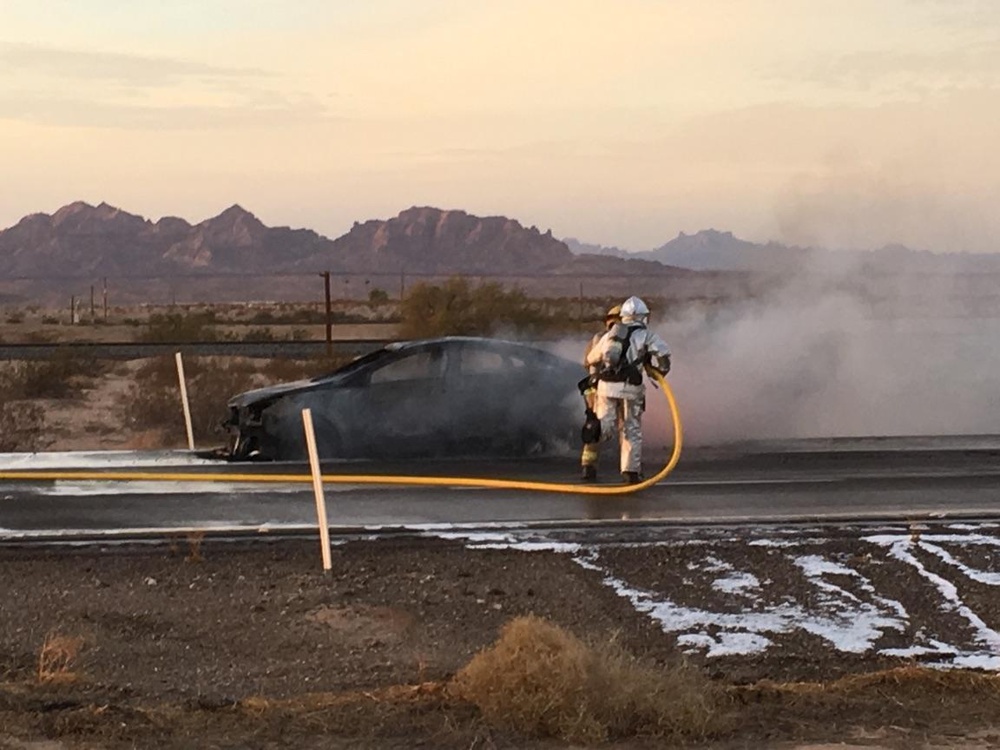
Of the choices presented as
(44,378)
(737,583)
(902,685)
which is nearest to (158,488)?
(737,583)

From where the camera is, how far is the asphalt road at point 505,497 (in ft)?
39.4

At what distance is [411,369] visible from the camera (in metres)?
16.1

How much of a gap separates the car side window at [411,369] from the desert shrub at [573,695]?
8889mm

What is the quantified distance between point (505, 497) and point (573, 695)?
21.6 feet

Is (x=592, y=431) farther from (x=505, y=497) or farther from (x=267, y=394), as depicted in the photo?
(x=267, y=394)

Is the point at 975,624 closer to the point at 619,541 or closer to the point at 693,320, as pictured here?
the point at 619,541

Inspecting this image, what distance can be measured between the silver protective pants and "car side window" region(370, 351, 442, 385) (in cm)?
261

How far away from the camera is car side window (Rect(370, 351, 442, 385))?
1596cm

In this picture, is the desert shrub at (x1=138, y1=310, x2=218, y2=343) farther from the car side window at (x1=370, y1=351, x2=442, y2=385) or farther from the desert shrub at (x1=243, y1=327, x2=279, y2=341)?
the car side window at (x1=370, y1=351, x2=442, y2=385)

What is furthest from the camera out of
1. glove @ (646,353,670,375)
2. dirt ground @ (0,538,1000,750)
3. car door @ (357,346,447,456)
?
car door @ (357,346,447,456)

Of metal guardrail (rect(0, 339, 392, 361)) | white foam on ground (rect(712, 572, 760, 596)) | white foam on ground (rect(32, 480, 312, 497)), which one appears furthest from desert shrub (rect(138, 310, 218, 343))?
white foam on ground (rect(712, 572, 760, 596))

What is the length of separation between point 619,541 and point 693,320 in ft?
37.7

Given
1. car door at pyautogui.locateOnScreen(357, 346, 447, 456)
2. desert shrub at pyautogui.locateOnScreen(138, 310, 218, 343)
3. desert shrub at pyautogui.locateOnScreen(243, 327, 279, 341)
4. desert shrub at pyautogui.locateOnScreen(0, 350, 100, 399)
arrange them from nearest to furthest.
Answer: car door at pyautogui.locateOnScreen(357, 346, 447, 456) < desert shrub at pyautogui.locateOnScreen(0, 350, 100, 399) < desert shrub at pyautogui.locateOnScreen(138, 310, 218, 343) < desert shrub at pyautogui.locateOnScreen(243, 327, 279, 341)

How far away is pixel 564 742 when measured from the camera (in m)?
6.64
